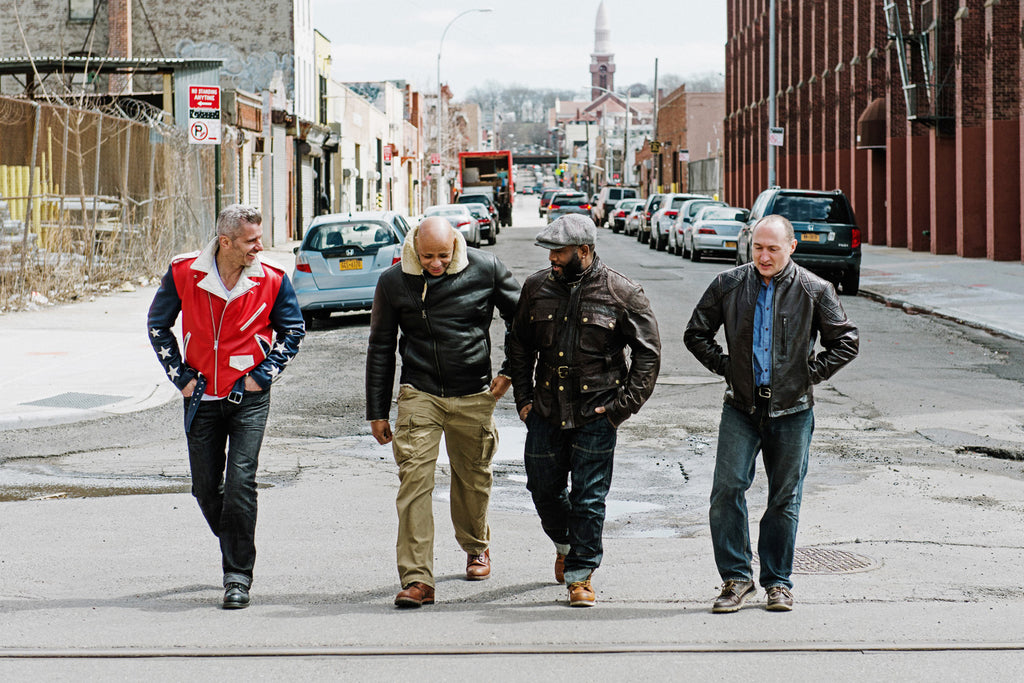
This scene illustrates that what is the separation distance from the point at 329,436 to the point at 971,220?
25.2 meters

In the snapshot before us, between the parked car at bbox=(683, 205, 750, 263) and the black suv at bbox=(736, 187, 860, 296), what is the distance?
7241 millimetres

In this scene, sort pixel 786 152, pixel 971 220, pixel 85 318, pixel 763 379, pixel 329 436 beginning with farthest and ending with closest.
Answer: pixel 786 152, pixel 971 220, pixel 85 318, pixel 329 436, pixel 763 379

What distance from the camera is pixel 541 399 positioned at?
5.94 meters

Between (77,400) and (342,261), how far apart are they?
696 centimetres

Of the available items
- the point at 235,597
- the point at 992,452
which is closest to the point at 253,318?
the point at 235,597

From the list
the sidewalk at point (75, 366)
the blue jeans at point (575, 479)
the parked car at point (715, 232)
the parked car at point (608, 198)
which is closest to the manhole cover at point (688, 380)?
the sidewalk at point (75, 366)

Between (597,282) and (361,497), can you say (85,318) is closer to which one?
(361,497)

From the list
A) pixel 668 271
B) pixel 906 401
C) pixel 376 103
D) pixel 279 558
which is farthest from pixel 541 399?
pixel 376 103

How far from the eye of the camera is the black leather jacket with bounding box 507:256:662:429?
230 inches

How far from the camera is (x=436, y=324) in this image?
5973 mm

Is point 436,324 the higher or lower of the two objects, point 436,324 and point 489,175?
the lower

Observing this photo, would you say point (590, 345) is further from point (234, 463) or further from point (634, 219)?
point (634, 219)

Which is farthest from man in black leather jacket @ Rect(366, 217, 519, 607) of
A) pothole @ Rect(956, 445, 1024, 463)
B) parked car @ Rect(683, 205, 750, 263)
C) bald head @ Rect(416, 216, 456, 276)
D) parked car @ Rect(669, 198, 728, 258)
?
parked car @ Rect(669, 198, 728, 258)

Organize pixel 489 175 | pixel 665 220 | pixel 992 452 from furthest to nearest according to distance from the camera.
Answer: pixel 489 175 < pixel 665 220 < pixel 992 452
